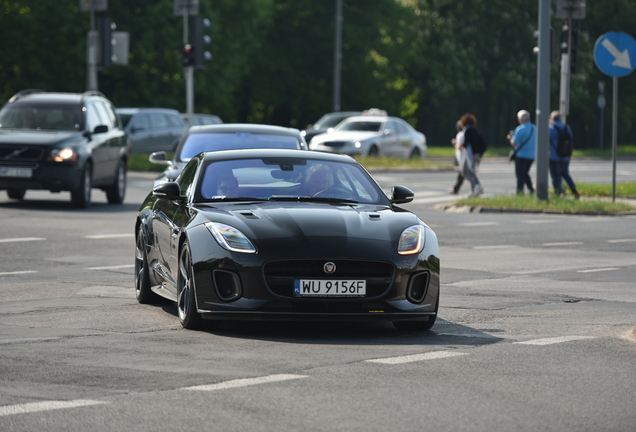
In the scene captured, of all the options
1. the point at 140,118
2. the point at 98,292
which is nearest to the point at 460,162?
the point at 140,118

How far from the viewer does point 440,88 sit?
234 feet

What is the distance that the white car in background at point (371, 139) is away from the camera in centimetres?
4188

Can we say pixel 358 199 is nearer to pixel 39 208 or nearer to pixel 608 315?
pixel 608 315

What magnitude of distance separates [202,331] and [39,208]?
13865mm

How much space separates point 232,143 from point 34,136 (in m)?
5.88

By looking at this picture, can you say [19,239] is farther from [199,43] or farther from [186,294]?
[199,43]

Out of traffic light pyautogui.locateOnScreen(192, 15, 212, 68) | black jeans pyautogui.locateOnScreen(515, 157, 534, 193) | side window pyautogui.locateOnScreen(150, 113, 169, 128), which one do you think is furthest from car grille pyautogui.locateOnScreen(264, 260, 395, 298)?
side window pyautogui.locateOnScreen(150, 113, 169, 128)

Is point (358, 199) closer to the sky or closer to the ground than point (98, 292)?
closer to the sky

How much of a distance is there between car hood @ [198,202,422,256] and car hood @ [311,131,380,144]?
32387mm

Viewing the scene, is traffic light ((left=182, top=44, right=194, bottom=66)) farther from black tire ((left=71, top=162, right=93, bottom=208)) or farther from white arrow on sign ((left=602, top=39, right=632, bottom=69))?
white arrow on sign ((left=602, top=39, right=632, bottom=69))

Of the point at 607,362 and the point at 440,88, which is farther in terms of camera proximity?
the point at 440,88

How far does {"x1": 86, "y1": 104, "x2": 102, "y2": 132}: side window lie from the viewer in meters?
23.1

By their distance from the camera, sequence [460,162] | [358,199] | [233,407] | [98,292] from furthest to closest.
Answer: [460,162]
[98,292]
[358,199]
[233,407]

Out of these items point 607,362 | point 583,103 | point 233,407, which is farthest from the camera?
point 583,103
